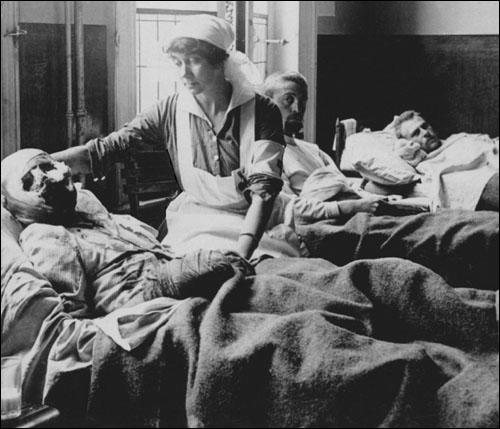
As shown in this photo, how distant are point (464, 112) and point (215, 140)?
419 mm

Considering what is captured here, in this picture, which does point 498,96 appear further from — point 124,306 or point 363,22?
point 124,306

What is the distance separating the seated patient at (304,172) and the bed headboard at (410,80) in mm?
40

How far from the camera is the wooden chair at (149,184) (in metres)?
1.27

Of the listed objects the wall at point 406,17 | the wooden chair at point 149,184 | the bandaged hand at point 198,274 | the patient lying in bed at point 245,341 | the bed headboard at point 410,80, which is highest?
the wall at point 406,17

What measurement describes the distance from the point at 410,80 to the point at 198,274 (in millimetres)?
520

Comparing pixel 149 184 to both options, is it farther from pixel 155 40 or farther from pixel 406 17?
pixel 406 17

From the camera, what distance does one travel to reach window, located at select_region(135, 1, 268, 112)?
1134 millimetres

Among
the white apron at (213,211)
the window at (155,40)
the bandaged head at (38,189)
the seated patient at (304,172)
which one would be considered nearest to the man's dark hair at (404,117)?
the seated patient at (304,172)

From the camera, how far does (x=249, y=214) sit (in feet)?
4.08

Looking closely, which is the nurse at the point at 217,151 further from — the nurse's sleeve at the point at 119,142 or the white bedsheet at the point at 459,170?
the white bedsheet at the point at 459,170

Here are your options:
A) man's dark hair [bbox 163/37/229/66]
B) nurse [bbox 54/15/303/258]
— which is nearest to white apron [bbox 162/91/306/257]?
nurse [bbox 54/15/303/258]

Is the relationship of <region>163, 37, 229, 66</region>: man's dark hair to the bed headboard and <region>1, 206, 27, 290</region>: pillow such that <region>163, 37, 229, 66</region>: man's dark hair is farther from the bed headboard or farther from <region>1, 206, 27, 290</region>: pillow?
<region>1, 206, 27, 290</region>: pillow

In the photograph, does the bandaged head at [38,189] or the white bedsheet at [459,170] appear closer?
the bandaged head at [38,189]

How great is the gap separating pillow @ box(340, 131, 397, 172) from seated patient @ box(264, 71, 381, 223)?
0.04m
